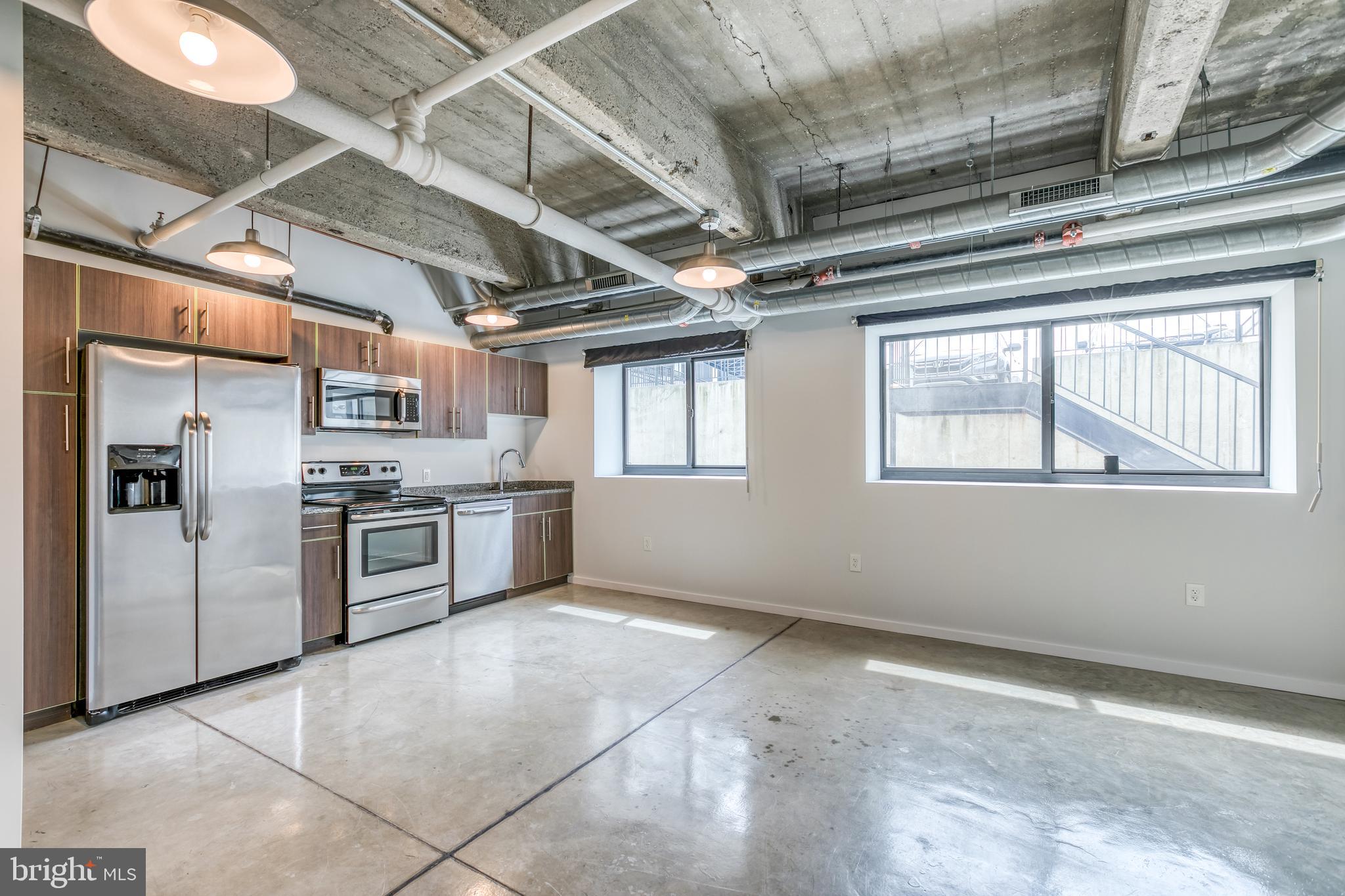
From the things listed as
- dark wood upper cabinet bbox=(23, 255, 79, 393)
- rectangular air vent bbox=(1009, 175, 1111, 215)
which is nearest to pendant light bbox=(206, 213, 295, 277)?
dark wood upper cabinet bbox=(23, 255, 79, 393)

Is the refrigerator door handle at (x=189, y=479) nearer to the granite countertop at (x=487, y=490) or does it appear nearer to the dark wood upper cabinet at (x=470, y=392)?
the granite countertop at (x=487, y=490)

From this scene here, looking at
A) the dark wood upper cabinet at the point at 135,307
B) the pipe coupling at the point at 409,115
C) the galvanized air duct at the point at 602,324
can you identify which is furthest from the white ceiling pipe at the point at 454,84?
the galvanized air duct at the point at 602,324

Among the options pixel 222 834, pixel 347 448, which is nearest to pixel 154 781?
pixel 222 834

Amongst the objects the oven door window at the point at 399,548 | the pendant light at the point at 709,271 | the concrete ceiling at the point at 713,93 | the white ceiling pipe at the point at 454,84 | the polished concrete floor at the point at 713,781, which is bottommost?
the polished concrete floor at the point at 713,781

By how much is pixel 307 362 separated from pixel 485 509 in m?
1.74

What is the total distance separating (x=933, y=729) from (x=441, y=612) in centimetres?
357

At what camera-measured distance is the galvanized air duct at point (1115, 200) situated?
2307 mm

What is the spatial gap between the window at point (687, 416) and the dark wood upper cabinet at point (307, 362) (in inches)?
109

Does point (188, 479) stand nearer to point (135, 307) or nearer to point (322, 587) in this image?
point (135, 307)

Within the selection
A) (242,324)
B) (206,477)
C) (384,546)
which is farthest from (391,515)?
(242,324)

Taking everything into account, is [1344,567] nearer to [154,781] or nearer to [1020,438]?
[1020,438]

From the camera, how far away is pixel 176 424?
10.7 ft

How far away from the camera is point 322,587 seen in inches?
158

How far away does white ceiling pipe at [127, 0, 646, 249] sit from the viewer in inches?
67.6
